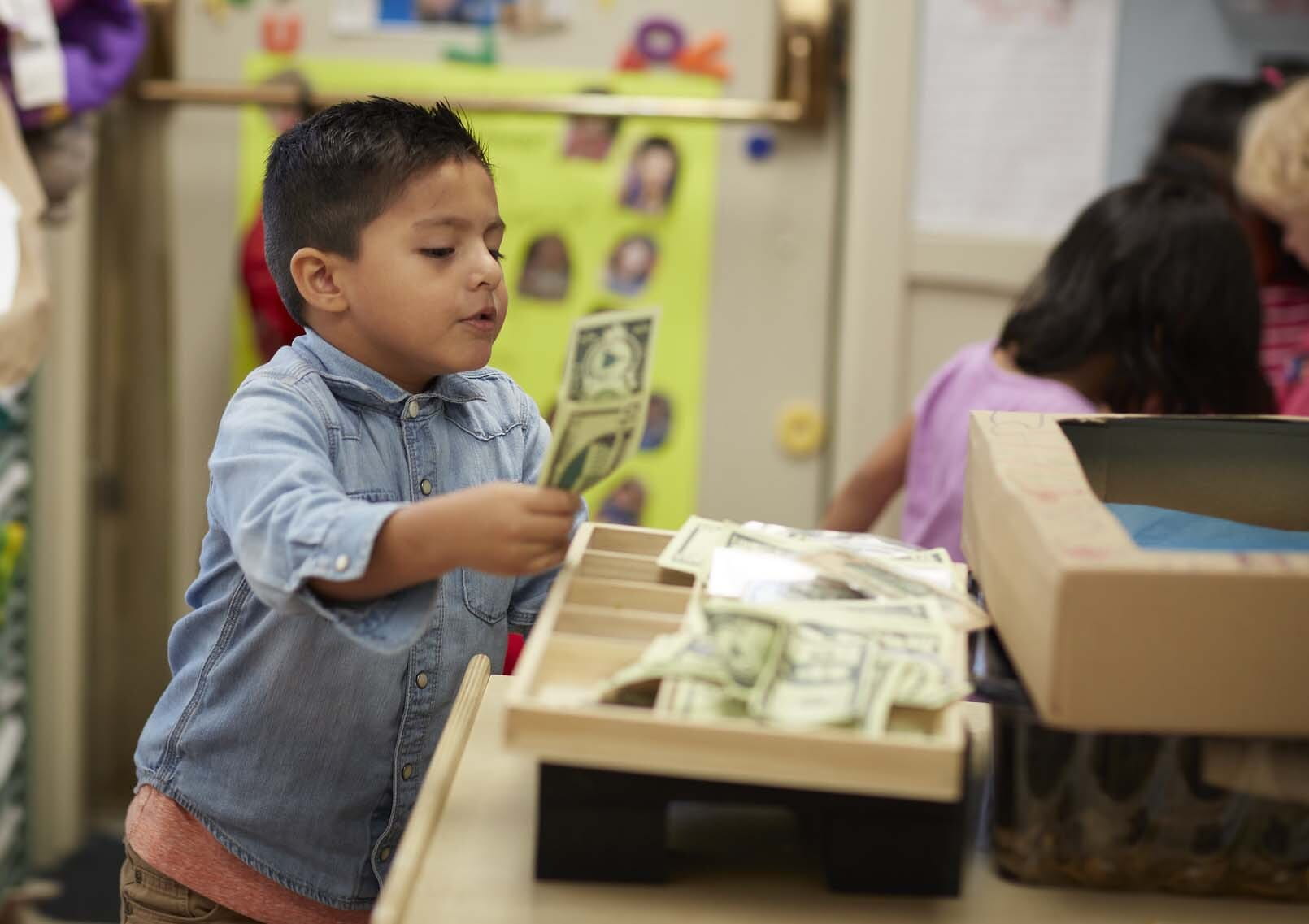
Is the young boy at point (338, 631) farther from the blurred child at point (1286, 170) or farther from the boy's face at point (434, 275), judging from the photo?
the blurred child at point (1286, 170)

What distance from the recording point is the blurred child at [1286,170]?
209 centimetres

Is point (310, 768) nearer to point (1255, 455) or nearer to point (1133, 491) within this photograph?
point (1133, 491)

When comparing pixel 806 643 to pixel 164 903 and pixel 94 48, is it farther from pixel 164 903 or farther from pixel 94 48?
pixel 94 48

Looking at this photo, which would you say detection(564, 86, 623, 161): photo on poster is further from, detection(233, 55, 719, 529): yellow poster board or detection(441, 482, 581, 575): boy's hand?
detection(441, 482, 581, 575): boy's hand

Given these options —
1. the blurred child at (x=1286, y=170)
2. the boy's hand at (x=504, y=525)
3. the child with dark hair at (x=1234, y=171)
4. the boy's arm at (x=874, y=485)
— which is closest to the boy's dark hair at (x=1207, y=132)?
the child with dark hair at (x=1234, y=171)

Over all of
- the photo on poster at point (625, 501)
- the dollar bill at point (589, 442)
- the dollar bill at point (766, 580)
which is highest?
the dollar bill at point (589, 442)

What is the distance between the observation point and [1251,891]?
94 cm

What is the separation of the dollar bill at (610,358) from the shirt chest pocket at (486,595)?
0.31 meters

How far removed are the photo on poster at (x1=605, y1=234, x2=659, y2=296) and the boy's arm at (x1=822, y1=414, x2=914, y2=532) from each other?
0.86 meters

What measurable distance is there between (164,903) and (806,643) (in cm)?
68

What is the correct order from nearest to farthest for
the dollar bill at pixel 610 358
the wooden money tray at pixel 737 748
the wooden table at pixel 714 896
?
the wooden money tray at pixel 737 748, the wooden table at pixel 714 896, the dollar bill at pixel 610 358

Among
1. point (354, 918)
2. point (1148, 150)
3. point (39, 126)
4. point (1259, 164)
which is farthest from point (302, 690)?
point (1148, 150)

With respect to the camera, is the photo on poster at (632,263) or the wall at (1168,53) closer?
the wall at (1168,53)

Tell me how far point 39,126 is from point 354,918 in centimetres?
144
